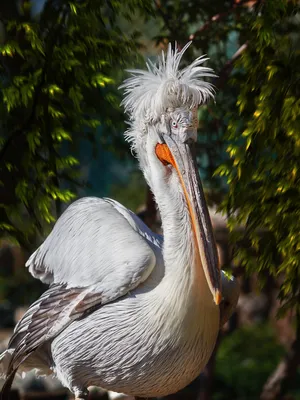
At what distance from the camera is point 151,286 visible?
135 inches

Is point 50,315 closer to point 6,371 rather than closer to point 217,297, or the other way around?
point 6,371

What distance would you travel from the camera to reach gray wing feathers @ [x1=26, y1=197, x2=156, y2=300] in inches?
132

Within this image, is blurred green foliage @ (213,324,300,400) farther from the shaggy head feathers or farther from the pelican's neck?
the shaggy head feathers

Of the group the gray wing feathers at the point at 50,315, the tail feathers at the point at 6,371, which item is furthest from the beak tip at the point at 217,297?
the tail feathers at the point at 6,371

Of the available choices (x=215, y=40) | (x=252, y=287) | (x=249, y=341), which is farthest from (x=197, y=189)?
(x=252, y=287)

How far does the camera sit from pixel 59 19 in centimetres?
440

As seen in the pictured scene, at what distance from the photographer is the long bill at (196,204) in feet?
10.4

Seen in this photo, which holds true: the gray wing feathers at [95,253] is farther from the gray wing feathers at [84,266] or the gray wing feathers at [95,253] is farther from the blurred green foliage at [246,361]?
the blurred green foliage at [246,361]

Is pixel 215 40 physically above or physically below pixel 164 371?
above

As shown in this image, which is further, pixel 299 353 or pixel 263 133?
pixel 299 353

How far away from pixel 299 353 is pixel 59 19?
9.83 feet

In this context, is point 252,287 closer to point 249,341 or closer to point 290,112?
point 249,341

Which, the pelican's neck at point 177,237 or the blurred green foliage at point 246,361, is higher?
the pelican's neck at point 177,237

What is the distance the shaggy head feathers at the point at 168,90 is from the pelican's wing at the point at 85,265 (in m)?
0.46
